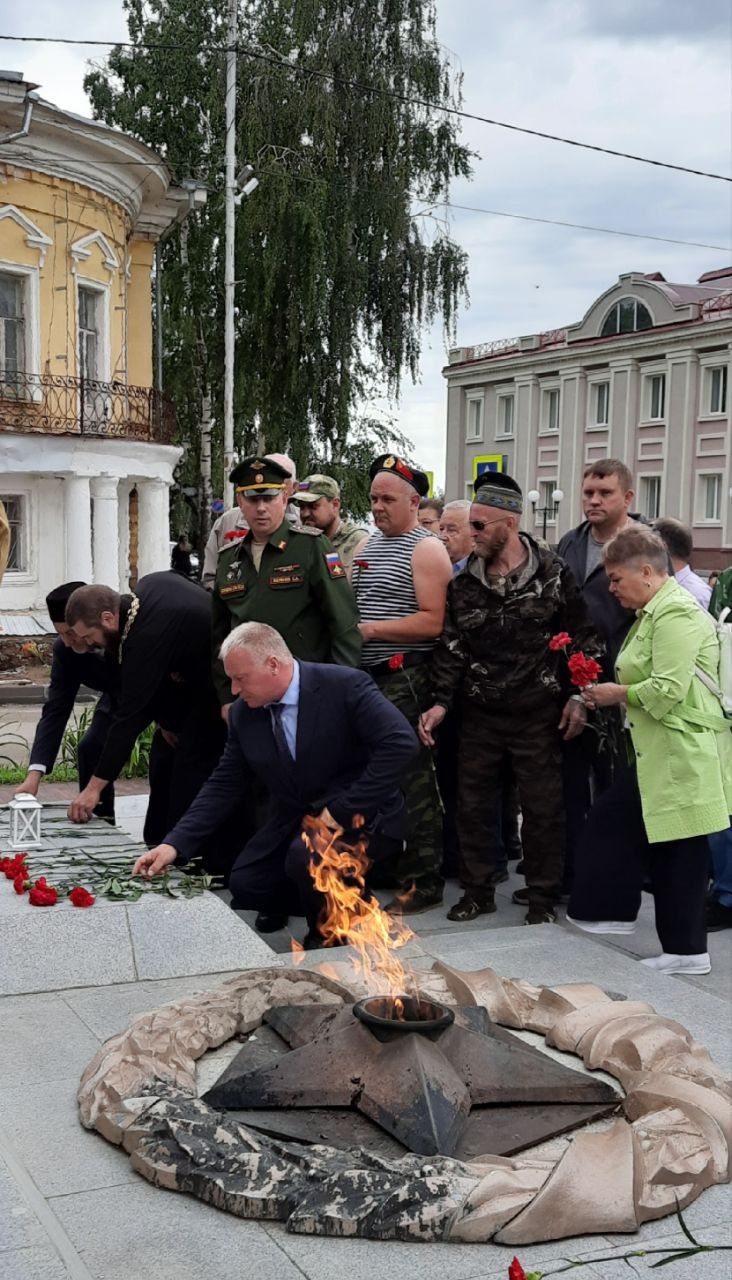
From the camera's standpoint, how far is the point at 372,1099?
309cm

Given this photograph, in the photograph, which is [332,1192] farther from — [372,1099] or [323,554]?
[323,554]

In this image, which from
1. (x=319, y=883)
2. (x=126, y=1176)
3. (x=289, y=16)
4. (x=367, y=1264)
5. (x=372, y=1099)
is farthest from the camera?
(x=289, y=16)

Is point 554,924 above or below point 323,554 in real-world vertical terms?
below

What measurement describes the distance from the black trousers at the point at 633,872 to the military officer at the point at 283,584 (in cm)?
119

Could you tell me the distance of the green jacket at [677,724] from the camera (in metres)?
4.74

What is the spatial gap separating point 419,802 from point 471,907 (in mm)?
484

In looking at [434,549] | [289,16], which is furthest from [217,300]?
[434,549]

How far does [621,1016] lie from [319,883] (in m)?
1.07

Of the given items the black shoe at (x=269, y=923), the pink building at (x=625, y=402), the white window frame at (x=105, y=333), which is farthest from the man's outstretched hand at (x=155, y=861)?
the pink building at (x=625, y=402)

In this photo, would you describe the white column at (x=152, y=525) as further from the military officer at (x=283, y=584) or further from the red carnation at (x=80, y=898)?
the red carnation at (x=80, y=898)

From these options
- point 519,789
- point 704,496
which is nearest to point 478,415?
point 704,496

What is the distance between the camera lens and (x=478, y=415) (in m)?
43.5

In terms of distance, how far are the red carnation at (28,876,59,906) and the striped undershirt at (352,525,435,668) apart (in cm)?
182

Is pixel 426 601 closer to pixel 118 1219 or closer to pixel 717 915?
pixel 717 915
